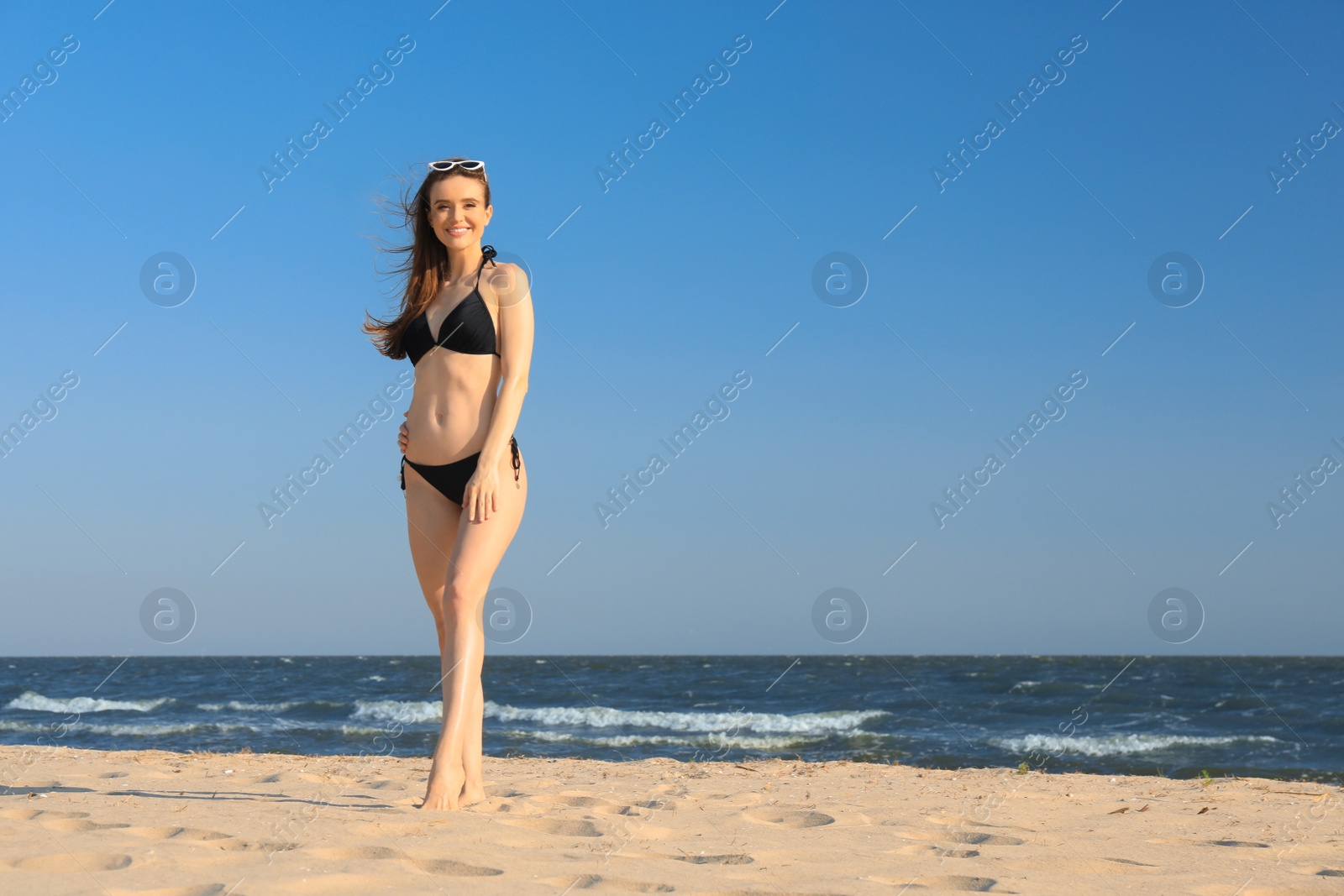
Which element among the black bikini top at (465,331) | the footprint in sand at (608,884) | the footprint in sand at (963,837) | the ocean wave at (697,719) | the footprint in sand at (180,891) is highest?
the black bikini top at (465,331)

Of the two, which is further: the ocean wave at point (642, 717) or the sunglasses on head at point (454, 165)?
the ocean wave at point (642, 717)

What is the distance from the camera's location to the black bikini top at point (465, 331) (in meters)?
3.61

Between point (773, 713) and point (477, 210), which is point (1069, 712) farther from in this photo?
point (477, 210)

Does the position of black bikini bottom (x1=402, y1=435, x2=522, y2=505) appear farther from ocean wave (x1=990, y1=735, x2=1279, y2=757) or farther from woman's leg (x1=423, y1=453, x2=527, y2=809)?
ocean wave (x1=990, y1=735, x2=1279, y2=757)

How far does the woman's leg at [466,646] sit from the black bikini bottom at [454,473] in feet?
0.26

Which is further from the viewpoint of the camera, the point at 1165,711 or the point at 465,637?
the point at 1165,711

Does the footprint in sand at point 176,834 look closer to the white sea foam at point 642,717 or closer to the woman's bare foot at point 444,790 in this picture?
the woman's bare foot at point 444,790

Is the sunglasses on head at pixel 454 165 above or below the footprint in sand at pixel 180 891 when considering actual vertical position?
above

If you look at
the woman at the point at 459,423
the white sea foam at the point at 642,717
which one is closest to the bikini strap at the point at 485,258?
the woman at the point at 459,423

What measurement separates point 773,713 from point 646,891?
1443 cm

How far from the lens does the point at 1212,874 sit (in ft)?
9.16

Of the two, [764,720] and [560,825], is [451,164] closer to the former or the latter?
[560,825]

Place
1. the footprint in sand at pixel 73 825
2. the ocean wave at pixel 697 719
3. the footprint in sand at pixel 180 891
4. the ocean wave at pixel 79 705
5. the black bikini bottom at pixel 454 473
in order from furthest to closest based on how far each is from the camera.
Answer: the ocean wave at pixel 79 705 < the ocean wave at pixel 697 719 < the black bikini bottom at pixel 454 473 < the footprint in sand at pixel 73 825 < the footprint in sand at pixel 180 891

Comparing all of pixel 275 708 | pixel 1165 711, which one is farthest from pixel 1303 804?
pixel 275 708
